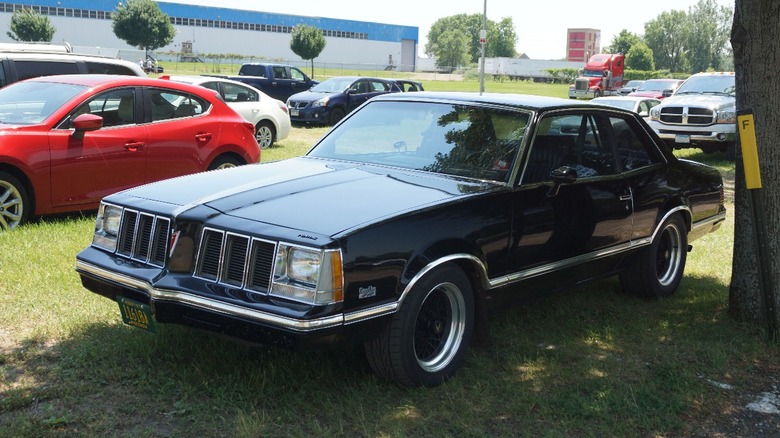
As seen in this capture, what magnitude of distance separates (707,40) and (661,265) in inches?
4846

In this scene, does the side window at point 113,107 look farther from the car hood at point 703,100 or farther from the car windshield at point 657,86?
the car windshield at point 657,86

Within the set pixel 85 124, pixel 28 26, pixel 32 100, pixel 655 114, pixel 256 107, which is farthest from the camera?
pixel 28 26

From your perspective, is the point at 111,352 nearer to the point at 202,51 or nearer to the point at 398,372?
the point at 398,372

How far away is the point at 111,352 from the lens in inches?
194

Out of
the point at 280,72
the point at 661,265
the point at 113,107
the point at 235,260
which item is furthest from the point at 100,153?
the point at 280,72

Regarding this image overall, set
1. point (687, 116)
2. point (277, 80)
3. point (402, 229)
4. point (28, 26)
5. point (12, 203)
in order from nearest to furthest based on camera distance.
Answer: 1. point (402, 229)
2. point (12, 203)
3. point (687, 116)
4. point (277, 80)
5. point (28, 26)

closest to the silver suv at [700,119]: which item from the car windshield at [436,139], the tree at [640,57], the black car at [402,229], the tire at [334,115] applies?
the tire at [334,115]

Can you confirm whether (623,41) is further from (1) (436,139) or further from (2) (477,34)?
(1) (436,139)

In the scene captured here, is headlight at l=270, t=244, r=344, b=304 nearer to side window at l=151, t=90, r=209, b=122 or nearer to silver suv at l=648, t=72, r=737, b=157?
side window at l=151, t=90, r=209, b=122

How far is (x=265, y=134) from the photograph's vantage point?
56.9 ft

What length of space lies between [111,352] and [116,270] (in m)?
0.62

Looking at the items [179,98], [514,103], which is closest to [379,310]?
[514,103]

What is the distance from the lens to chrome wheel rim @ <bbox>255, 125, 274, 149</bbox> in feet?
56.3

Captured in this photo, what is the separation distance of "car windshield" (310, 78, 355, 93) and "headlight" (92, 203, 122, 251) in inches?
776
